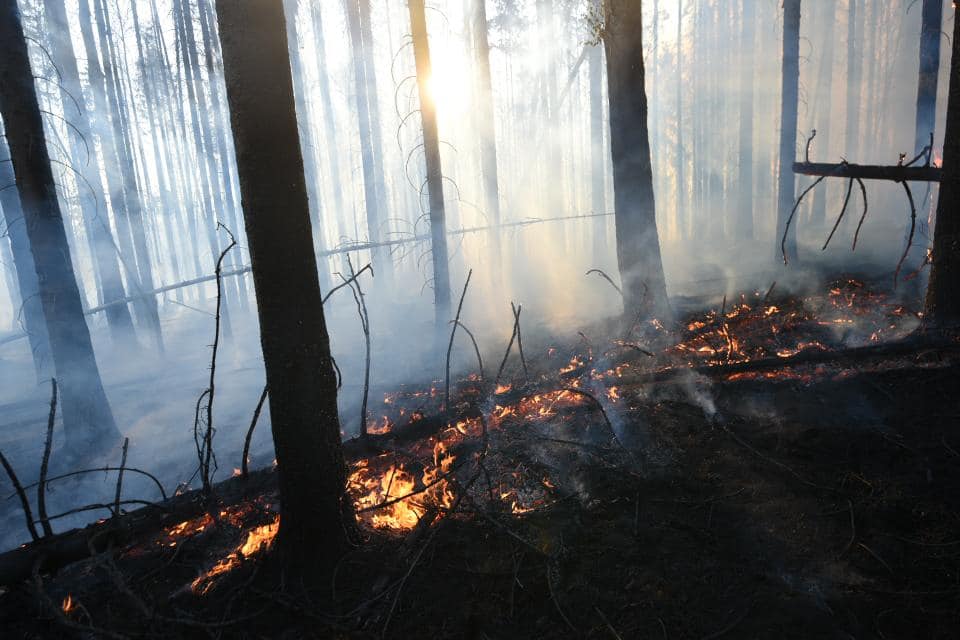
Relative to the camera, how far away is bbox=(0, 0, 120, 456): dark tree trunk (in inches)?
304

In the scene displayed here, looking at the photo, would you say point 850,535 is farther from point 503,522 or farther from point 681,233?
point 681,233

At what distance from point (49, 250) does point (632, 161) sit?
9.53m

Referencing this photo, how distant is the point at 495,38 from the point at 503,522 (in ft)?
81.9

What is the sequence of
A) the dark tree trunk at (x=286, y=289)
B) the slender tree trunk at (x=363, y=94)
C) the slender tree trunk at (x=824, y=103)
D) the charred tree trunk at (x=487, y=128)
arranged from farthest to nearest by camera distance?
the slender tree trunk at (x=824, y=103), the slender tree trunk at (x=363, y=94), the charred tree trunk at (x=487, y=128), the dark tree trunk at (x=286, y=289)

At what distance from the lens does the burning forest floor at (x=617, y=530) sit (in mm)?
3055

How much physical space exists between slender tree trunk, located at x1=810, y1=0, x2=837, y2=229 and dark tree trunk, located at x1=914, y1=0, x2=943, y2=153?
18639 mm

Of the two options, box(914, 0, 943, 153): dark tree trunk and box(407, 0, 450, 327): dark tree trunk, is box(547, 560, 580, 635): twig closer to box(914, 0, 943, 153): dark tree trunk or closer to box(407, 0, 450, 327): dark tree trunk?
box(407, 0, 450, 327): dark tree trunk

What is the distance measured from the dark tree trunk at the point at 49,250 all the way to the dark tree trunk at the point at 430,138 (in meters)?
6.77

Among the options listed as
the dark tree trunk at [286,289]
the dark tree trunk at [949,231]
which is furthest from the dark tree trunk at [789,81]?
the dark tree trunk at [286,289]

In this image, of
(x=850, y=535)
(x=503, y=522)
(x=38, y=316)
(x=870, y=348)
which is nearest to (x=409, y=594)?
(x=503, y=522)

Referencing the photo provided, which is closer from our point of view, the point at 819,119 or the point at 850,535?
the point at 850,535


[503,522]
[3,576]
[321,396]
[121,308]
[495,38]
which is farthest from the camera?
[495,38]

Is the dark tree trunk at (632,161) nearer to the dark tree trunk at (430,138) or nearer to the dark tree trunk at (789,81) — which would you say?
the dark tree trunk at (430,138)

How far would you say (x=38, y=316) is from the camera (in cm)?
1387
